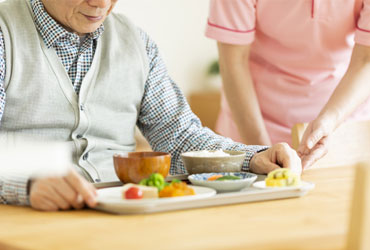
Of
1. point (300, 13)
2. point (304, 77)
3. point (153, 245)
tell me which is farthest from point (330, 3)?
point (153, 245)

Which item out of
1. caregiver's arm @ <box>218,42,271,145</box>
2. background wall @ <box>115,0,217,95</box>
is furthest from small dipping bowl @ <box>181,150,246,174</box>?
background wall @ <box>115,0,217,95</box>

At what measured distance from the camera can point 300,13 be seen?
211cm

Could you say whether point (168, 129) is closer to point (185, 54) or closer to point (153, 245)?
point (153, 245)

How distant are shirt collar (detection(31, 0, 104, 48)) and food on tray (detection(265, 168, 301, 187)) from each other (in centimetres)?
68

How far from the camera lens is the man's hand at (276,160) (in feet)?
4.90

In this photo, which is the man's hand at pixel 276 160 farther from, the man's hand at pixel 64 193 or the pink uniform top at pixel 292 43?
the pink uniform top at pixel 292 43

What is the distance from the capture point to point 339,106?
77.2 inches

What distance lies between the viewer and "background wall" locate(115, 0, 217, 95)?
4.12 metres

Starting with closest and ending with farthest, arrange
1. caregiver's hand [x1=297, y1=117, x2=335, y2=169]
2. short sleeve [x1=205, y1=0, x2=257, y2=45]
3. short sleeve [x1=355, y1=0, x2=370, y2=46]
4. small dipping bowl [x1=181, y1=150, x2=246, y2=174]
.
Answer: small dipping bowl [x1=181, y1=150, x2=246, y2=174] → caregiver's hand [x1=297, y1=117, x2=335, y2=169] → short sleeve [x1=355, y1=0, x2=370, y2=46] → short sleeve [x1=205, y1=0, x2=257, y2=45]

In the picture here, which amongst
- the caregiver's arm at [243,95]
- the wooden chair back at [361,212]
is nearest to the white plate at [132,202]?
the wooden chair back at [361,212]

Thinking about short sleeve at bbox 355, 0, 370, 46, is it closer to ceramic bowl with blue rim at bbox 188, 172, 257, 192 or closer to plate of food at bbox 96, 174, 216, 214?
ceramic bowl with blue rim at bbox 188, 172, 257, 192

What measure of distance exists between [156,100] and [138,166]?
1.86ft

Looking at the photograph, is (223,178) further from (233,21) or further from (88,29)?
(233,21)

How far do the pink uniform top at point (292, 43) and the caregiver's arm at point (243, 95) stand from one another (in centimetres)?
5
